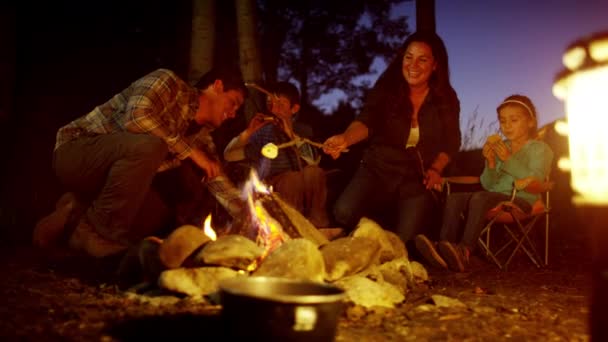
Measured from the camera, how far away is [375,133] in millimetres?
5438

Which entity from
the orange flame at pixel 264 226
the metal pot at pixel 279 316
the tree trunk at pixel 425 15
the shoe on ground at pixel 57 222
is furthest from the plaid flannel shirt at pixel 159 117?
the tree trunk at pixel 425 15

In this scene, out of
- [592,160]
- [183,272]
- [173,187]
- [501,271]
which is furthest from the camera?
[173,187]

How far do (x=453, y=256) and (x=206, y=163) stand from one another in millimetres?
2159

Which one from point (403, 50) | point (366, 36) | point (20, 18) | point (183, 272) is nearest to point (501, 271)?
point (403, 50)

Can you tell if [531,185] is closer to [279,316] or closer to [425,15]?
[425,15]

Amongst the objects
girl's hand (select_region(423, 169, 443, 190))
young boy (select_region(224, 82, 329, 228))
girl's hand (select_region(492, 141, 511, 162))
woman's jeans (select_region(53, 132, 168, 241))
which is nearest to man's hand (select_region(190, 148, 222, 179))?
woman's jeans (select_region(53, 132, 168, 241))

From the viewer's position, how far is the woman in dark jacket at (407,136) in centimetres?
507

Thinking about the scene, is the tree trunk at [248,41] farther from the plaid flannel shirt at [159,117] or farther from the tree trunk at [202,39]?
the plaid flannel shirt at [159,117]

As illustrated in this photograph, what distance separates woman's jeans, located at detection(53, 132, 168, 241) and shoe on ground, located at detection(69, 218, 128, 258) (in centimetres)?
6

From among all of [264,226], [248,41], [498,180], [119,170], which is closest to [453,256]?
[498,180]

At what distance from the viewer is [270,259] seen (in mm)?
3174

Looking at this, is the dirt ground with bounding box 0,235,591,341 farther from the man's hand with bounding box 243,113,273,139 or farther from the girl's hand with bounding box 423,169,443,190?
the man's hand with bounding box 243,113,273,139

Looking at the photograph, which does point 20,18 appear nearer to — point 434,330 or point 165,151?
point 165,151

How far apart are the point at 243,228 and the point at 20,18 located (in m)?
4.39
